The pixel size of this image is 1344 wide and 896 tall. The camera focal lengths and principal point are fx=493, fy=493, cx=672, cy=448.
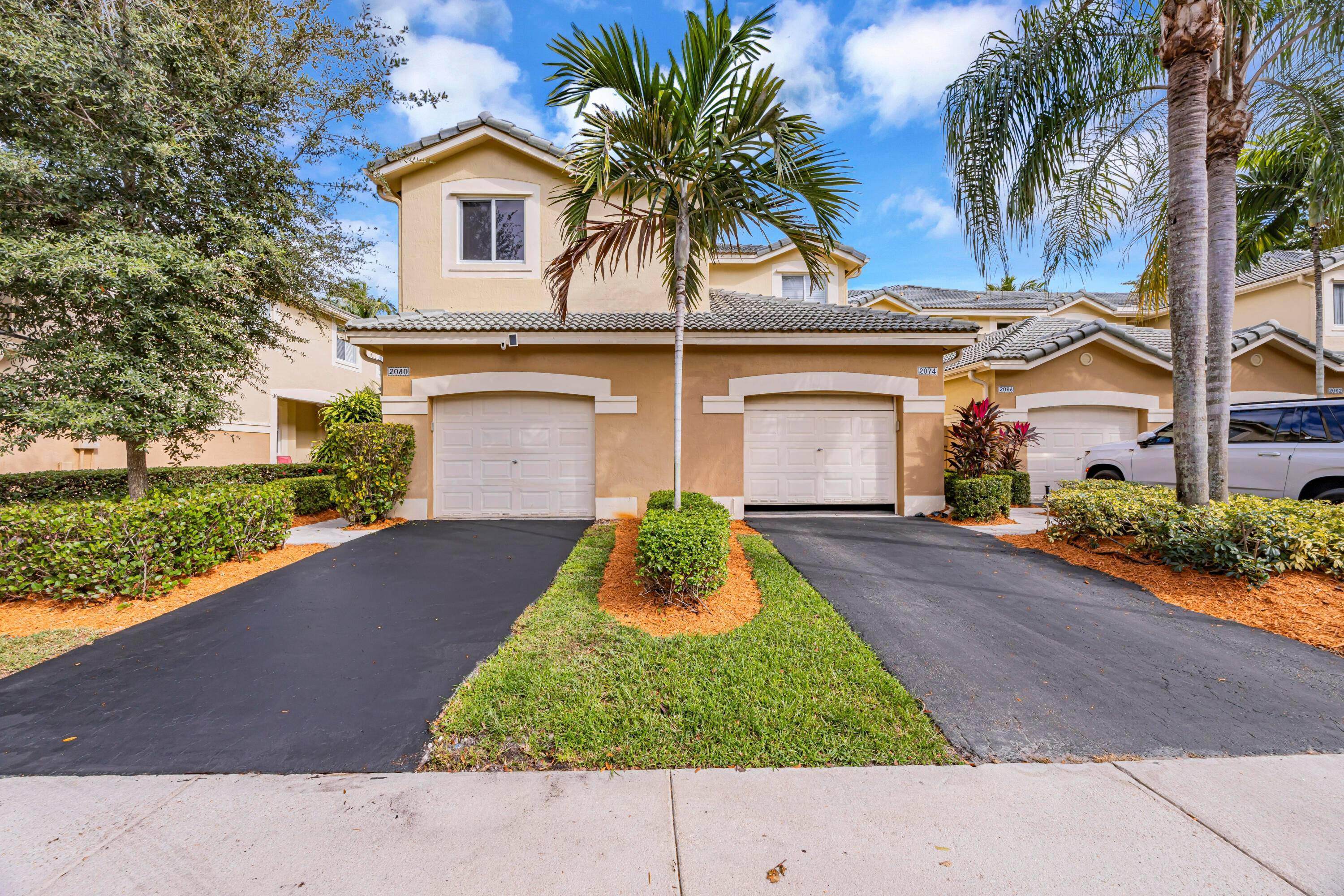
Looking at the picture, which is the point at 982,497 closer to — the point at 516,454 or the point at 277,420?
the point at 516,454

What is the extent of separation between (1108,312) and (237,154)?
29.1 m

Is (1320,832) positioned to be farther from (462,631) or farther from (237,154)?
(237,154)

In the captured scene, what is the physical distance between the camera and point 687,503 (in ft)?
20.4

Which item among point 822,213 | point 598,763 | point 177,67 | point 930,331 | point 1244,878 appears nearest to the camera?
point 1244,878

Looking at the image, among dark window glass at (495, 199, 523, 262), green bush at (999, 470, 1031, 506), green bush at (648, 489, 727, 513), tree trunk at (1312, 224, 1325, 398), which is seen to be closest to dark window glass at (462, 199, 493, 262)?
Result: dark window glass at (495, 199, 523, 262)

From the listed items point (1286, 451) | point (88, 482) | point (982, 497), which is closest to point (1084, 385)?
point (1286, 451)

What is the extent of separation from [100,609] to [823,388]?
998 centimetres

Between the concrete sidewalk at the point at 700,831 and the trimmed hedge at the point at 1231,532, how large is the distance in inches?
138

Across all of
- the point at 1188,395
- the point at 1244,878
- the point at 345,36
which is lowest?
the point at 1244,878

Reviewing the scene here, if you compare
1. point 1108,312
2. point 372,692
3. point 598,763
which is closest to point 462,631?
point 372,692

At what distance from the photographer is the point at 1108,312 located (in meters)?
21.5

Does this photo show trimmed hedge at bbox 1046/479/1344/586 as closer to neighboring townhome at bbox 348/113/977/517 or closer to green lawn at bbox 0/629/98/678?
neighboring townhome at bbox 348/113/977/517

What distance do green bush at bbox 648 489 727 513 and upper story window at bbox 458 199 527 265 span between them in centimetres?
709

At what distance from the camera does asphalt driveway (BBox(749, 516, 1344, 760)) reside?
9.47 feet
